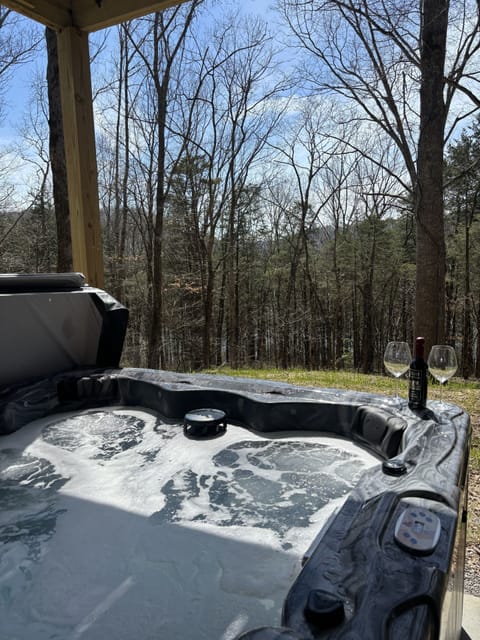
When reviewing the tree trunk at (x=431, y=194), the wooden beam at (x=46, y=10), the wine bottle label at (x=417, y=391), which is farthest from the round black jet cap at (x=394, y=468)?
the tree trunk at (x=431, y=194)

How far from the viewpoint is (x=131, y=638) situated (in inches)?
34.1

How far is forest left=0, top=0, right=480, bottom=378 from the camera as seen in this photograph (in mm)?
5015

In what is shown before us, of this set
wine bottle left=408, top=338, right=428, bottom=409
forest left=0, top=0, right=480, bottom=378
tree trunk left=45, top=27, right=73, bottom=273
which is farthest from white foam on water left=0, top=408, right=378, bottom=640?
forest left=0, top=0, right=480, bottom=378

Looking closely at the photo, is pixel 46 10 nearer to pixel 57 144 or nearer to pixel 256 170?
pixel 57 144

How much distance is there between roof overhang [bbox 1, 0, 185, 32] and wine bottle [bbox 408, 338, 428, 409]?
215cm

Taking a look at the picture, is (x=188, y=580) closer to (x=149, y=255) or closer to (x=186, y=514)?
(x=186, y=514)

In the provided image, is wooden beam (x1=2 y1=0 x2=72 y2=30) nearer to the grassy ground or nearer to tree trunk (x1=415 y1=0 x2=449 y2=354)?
the grassy ground

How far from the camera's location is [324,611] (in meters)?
0.58

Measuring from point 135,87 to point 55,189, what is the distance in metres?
4.36

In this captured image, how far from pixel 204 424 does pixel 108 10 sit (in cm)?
241

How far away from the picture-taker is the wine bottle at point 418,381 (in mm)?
1442

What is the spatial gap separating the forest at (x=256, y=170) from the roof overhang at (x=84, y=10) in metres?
2.05

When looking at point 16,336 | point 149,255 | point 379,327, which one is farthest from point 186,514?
point 379,327

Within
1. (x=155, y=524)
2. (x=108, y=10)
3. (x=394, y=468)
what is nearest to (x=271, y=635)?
(x=394, y=468)
